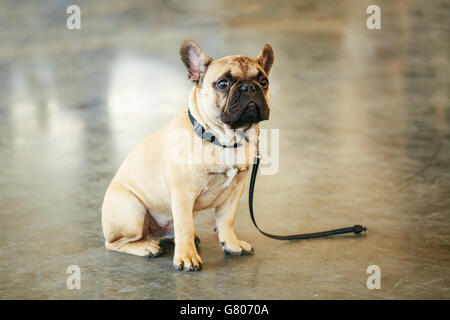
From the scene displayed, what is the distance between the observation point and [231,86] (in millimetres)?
3320

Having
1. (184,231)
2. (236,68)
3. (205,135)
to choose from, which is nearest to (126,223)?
(184,231)

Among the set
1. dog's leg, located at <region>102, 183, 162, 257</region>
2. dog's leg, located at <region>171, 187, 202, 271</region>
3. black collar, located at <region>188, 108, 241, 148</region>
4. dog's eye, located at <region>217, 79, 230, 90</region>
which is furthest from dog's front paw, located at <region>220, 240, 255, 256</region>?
dog's eye, located at <region>217, 79, 230, 90</region>

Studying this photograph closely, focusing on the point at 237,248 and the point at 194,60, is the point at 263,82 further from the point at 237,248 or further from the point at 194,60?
the point at 237,248

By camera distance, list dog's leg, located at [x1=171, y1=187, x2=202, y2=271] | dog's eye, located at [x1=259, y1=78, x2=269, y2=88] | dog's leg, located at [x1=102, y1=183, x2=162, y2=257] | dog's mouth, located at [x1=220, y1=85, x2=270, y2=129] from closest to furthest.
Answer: dog's mouth, located at [x1=220, y1=85, x2=270, y2=129]
dog's eye, located at [x1=259, y1=78, x2=269, y2=88]
dog's leg, located at [x1=171, y1=187, x2=202, y2=271]
dog's leg, located at [x1=102, y1=183, x2=162, y2=257]

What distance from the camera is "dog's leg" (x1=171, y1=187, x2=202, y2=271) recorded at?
3498mm

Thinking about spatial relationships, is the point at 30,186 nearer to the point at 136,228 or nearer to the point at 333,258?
the point at 136,228

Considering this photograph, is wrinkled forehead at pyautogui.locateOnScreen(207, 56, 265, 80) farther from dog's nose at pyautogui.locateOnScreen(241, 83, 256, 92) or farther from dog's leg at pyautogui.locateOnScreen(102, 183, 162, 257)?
dog's leg at pyautogui.locateOnScreen(102, 183, 162, 257)

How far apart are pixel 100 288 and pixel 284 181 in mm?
2193

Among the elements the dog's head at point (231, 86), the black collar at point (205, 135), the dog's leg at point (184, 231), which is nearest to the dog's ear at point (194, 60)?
the dog's head at point (231, 86)

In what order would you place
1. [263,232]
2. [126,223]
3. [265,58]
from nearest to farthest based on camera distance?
[265,58] → [126,223] → [263,232]

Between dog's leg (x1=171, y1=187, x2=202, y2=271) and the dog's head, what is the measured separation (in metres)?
0.49

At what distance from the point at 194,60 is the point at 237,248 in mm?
1176

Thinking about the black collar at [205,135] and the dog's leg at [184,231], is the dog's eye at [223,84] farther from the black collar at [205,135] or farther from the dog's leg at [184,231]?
the dog's leg at [184,231]

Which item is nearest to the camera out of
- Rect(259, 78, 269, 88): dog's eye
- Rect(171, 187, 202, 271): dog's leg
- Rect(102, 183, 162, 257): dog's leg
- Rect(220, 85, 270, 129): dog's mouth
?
Rect(220, 85, 270, 129): dog's mouth
